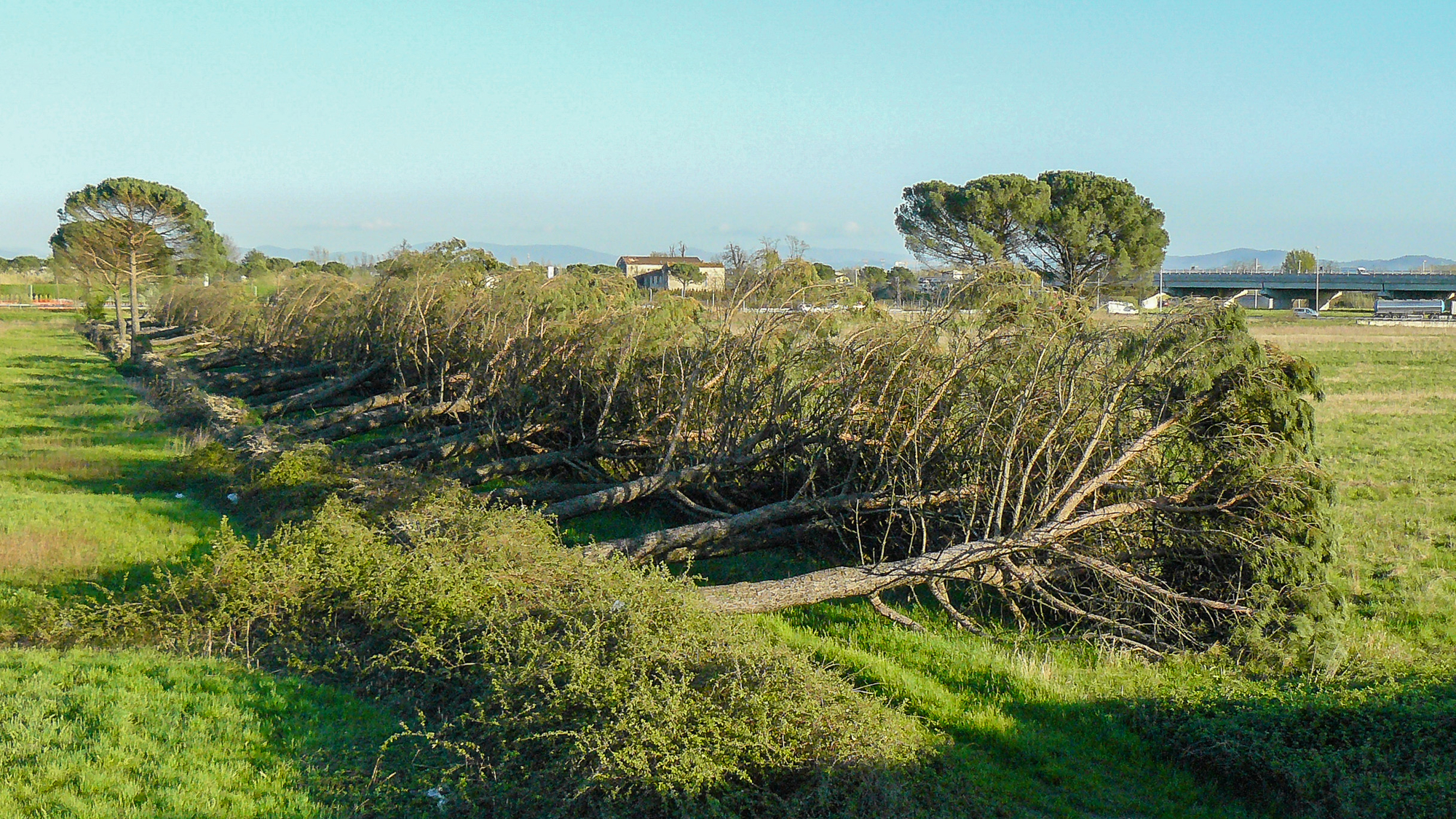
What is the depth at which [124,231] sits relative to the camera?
38062mm

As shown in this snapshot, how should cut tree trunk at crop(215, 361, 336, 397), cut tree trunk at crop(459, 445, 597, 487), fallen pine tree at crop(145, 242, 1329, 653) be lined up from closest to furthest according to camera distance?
fallen pine tree at crop(145, 242, 1329, 653)
cut tree trunk at crop(459, 445, 597, 487)
cut tree trunk at crop(215, 361, 336, 397)

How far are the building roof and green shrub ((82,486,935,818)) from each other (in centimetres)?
505

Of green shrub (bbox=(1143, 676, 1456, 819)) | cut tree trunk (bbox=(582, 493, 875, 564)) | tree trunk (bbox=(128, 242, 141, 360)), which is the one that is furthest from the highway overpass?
green shrub (bbox=(1143, 676, 1456, 819))

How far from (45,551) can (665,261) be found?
8.36 meters

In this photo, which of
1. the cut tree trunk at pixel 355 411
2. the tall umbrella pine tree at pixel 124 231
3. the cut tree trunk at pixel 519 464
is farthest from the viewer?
the tall umbrella pine tree at pixel 124 231

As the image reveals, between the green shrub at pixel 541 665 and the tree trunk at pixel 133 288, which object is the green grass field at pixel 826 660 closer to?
the green shrub at pixel 541 665

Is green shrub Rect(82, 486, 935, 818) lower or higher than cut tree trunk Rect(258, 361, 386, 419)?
lower

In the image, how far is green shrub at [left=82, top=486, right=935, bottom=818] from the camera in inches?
184

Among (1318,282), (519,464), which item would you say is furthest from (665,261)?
(1318,282)

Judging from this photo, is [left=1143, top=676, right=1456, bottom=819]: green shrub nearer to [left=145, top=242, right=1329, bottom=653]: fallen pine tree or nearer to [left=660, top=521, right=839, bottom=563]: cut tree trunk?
[left=145, top=242, right=1329, bottom=653]: fallen pine tree

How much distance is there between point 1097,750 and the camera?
591 centimetres

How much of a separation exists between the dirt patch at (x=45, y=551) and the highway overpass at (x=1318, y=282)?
6729 centimetres

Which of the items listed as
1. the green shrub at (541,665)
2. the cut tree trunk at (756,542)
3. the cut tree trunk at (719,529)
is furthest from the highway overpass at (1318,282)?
the green shrub at (541,665)

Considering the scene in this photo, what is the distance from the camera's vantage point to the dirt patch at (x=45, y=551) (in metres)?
8.93
